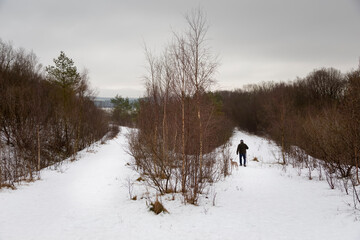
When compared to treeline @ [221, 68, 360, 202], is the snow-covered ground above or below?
below

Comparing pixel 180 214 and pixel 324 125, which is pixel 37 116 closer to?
pixel 180 214

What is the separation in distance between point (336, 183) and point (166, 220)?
24.9ft

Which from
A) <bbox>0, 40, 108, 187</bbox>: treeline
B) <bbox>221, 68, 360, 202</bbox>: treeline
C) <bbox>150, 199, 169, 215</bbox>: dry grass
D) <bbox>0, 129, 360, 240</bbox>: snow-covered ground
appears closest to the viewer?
<bbox>0, 129, 360, 240</bbox>: snow-covered ground

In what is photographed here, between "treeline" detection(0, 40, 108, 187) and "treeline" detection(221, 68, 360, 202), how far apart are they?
13.8m

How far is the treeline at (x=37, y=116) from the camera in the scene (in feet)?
37.4

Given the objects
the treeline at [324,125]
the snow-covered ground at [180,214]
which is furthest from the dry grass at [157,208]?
the treeline at [324,125]

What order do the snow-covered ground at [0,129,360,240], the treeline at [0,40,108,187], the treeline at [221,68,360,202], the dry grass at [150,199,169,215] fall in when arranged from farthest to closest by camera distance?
1. the treeline at [0,40,108,187]
2. the treeline at [221,68,360,202]
3. the dry grass at [150,199,169,215]
4. the snow-covered ground at [0,129,360,240]

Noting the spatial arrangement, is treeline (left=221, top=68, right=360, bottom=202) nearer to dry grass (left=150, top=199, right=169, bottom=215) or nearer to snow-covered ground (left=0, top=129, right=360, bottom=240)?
snow-covered ground (left=0, top=129, right=360, bottom=240)

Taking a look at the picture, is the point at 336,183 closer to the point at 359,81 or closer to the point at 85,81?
the point at 359,81

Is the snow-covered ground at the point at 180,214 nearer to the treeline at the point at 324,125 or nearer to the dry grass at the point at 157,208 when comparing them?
the dry grass at the point at 157,208

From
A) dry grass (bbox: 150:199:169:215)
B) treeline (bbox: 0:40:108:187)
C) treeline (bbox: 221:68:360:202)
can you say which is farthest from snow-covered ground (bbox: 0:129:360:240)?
treeline (bbox: 0:40:108:187)

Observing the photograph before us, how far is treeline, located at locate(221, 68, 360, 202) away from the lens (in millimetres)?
7438

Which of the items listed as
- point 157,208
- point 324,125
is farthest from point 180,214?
point 324,125

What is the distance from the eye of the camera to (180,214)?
630 centimetres
